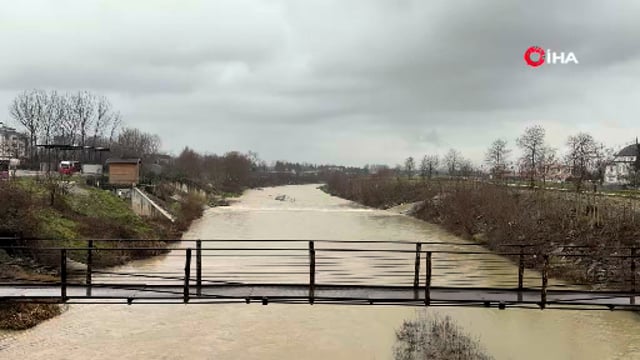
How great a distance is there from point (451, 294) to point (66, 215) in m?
23.8

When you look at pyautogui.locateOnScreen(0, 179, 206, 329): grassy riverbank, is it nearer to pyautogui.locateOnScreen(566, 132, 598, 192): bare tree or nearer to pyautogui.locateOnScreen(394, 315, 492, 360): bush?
pyautogui.locateOnScreen(394, 315, 492, 360): bush

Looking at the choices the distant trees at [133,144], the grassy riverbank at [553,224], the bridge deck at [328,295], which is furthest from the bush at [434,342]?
the distant trees at [133,144]

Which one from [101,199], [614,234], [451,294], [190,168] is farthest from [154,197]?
[190,168]

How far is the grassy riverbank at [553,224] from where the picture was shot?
22.2m

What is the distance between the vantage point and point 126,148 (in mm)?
83375

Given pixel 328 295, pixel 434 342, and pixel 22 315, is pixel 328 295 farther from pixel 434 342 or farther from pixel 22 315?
pixel 22 315

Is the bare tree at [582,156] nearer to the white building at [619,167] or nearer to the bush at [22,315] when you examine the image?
the white building at [619,167]

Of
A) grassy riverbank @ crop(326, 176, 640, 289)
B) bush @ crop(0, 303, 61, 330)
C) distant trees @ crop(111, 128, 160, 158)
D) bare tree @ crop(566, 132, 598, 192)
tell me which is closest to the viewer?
bush @ crop(0, 303, 61, 330)

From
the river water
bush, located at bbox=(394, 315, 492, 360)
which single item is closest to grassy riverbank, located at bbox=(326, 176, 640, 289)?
the river water

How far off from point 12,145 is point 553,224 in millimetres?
53269

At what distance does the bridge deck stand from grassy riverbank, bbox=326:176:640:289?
0.95 metres

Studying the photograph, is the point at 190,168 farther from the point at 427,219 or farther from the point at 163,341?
the point at 163,341

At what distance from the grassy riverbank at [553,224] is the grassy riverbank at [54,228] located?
1252 centimetres

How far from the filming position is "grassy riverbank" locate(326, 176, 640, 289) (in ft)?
72.8
